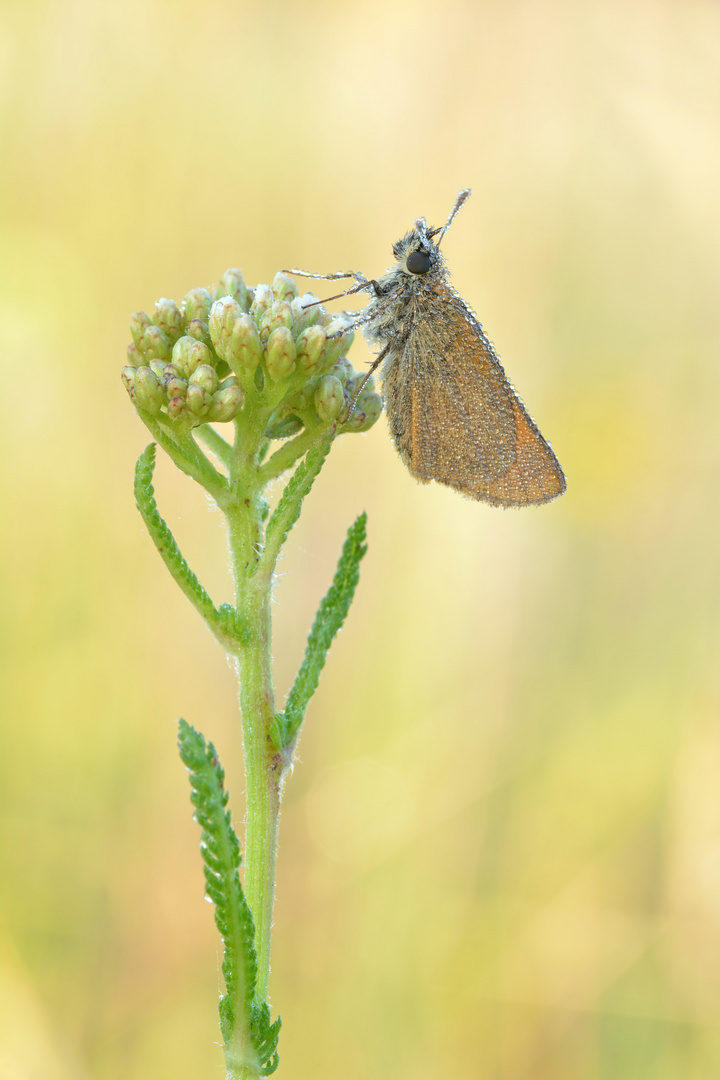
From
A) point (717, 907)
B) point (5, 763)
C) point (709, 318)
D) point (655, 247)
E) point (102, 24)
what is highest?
point (102, 24)

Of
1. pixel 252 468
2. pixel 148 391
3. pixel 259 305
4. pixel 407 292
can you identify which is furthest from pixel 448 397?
pixel 148 391

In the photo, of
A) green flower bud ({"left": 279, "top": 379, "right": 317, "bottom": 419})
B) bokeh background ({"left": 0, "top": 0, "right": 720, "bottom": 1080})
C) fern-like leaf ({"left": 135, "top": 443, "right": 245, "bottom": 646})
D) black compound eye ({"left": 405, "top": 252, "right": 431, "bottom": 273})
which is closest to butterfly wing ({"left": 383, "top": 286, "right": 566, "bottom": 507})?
black compound eye ({"left": 405, "top": 252, "right": 431, "bottom": 273})

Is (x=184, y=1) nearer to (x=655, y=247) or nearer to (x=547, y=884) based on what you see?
(x=655, y=247)

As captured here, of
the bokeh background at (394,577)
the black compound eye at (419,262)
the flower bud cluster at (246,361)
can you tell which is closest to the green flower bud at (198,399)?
the flower bud cluster at (246,361)

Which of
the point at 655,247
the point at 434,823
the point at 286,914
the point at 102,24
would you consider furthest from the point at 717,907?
the point at 102,24

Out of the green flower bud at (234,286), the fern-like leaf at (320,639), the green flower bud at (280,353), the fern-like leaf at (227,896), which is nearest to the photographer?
the fern-like leaf at (227,896)

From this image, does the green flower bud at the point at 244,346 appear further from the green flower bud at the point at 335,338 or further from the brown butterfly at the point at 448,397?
the brown butterfly at the point at 448,397
